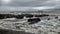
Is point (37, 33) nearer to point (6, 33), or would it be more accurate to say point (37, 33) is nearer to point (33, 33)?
point (33, 33)

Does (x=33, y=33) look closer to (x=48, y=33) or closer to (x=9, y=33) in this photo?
(x=48, y=33)

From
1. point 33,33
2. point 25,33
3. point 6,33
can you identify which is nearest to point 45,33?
point 33,33

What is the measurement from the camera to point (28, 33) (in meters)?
5.96

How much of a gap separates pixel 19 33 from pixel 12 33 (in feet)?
1.11

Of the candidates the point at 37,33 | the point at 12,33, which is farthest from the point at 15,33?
the point at 37,33

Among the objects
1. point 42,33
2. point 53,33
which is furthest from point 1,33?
point 53,33

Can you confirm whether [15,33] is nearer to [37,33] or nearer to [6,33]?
[6,33]

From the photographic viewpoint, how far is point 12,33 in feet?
19.2

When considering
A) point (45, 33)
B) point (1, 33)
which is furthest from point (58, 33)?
point (1, 33)

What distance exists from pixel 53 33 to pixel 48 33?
0.84 feet

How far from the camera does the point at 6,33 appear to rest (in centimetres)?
583

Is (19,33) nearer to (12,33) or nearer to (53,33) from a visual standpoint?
(12,33)

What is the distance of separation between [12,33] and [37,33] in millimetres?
1212

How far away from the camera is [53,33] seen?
6.09 metres
